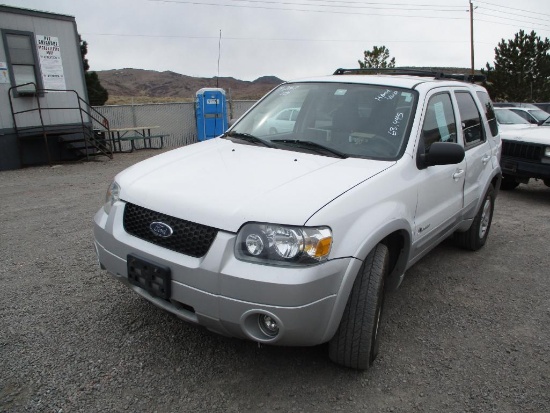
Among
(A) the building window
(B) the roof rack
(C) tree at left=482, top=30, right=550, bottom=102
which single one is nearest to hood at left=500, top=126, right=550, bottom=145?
(B) the roof rack

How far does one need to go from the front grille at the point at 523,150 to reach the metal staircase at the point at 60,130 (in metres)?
9.84

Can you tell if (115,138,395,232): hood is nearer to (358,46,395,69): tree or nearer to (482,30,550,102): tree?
(358,46,395,69): tree

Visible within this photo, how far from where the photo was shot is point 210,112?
1572 cm

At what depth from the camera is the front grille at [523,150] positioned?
23.3 feet

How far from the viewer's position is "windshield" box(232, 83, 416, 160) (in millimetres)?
3057

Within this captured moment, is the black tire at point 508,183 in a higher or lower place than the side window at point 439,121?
lower

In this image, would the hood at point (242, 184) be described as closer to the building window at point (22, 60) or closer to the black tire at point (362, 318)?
the black tire at point (362, 318)

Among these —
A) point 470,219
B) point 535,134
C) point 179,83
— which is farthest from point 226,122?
point 179,83

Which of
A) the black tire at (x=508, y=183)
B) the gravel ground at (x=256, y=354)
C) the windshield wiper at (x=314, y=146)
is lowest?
the black tire at (x=508, y=183)

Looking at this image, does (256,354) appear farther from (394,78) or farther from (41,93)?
(41,93)

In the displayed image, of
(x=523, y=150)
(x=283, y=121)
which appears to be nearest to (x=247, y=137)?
(x=283, y=121)

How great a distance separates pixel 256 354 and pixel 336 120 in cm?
177

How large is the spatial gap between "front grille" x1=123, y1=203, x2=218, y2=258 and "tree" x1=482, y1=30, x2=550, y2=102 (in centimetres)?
3857

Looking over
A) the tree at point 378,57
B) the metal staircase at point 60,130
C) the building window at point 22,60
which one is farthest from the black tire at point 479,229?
the tree at point 378,57
